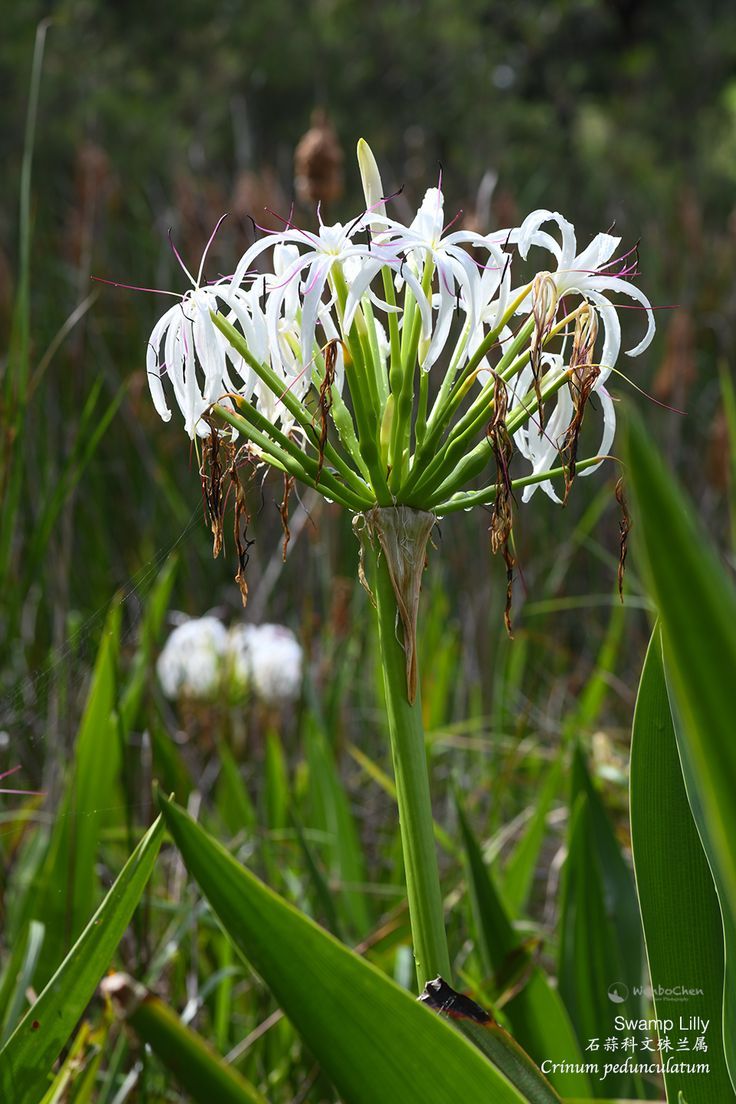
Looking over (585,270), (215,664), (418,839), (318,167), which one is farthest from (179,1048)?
(215,664)

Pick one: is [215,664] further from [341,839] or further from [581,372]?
[581,372]

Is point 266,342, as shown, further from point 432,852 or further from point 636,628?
point 636,628

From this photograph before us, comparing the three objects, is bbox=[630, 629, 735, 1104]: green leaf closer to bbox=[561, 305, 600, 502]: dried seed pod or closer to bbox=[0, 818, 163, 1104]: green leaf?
bbox=[561, 305, 600, 502]: dried seed pod

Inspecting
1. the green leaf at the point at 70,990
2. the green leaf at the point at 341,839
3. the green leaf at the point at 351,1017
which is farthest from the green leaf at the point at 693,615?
the green leaf at the point at 341,839

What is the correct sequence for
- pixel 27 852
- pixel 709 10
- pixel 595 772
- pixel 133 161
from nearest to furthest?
pixel 27 852 < pixel 595 772 < pixel 133 161 < pixel 709 10

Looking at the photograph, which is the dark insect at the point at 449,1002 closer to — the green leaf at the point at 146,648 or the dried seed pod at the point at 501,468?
the dried seed pod at the point at 501,468

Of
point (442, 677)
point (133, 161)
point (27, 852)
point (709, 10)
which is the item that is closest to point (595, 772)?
point (442, 677)
